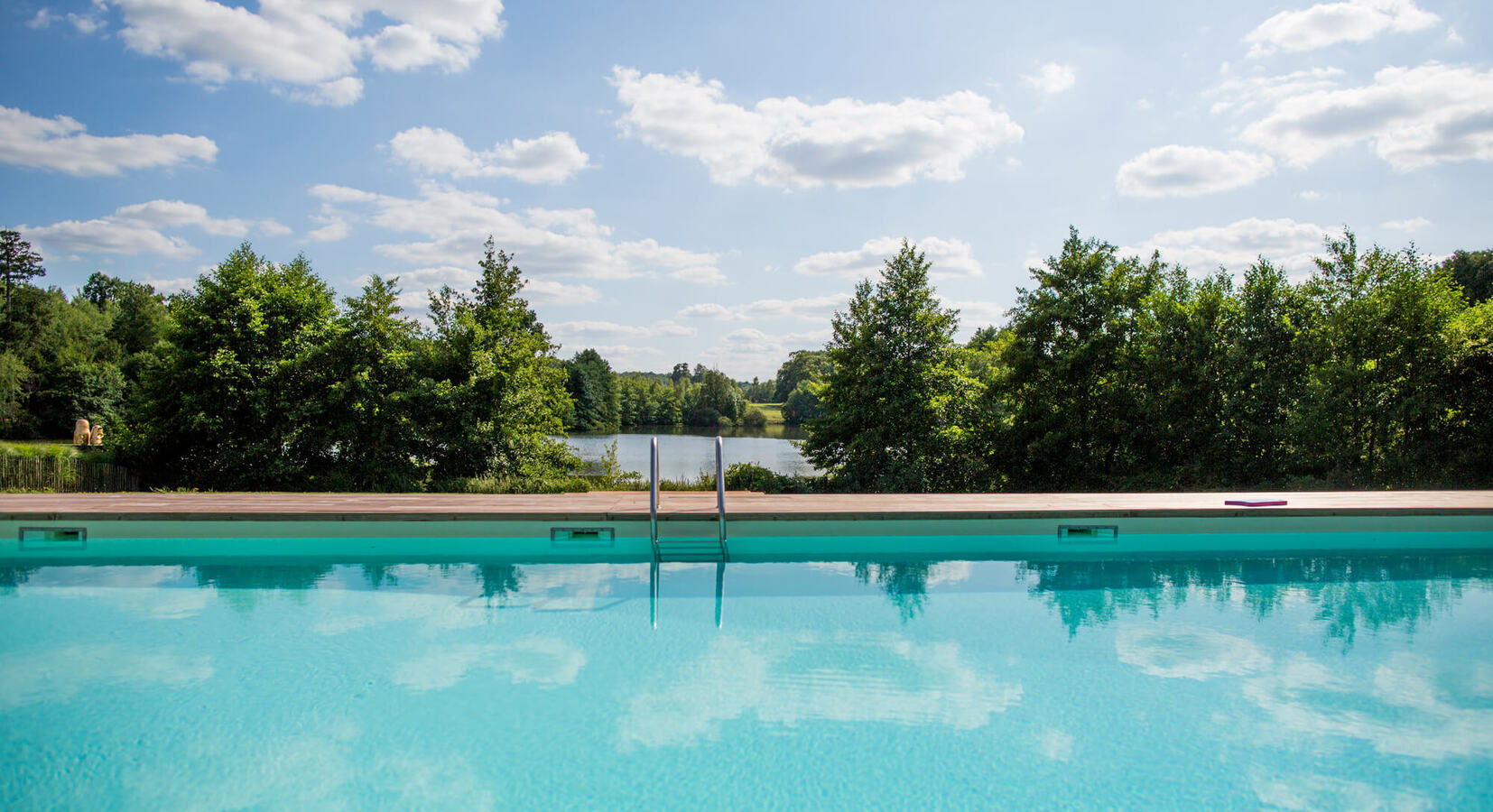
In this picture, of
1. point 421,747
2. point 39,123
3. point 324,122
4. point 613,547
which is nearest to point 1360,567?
point 613,547

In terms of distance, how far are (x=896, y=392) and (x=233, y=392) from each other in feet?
27.6

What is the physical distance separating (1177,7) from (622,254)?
8.68 m

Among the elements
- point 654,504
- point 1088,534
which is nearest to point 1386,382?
point 1088,534

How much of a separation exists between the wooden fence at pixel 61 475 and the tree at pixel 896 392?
8.75 metres

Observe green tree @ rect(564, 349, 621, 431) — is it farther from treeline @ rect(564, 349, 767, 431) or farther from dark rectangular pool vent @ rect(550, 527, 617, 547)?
dark rectangular pool vent @ rect(550, 527, 617, 547)

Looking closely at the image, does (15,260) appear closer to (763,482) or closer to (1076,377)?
(763,482)

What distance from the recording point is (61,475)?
349 inches

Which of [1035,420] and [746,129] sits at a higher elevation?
[746,129]

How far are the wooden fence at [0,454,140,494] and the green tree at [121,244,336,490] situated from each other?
25 cm

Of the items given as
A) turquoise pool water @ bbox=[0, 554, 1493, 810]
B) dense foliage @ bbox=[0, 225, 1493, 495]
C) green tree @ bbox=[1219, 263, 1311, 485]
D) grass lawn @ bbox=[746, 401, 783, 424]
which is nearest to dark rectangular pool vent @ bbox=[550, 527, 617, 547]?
turquoise pool water @ bbox=[0, 554, 1493, 810]

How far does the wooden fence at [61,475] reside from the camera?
869 cm

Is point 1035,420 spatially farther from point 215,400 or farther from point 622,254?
point 215,400

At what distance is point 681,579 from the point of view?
5.52m

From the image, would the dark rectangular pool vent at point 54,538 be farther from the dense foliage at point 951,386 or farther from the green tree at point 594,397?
the green tree at point 594,397
